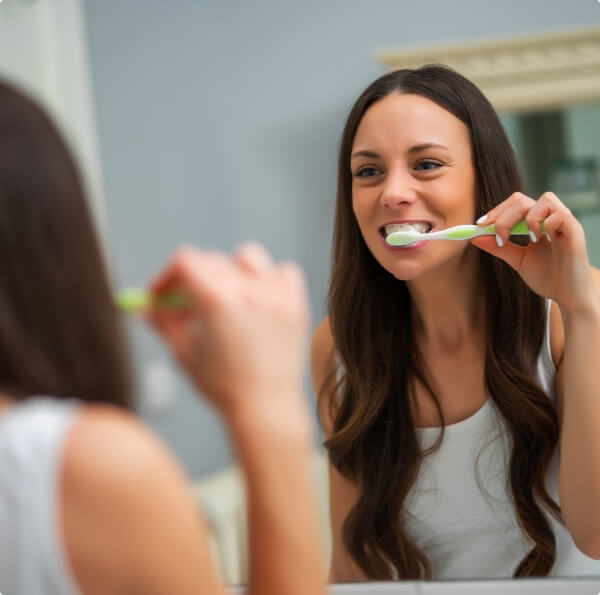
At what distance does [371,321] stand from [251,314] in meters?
0.30

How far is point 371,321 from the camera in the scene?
58 cm

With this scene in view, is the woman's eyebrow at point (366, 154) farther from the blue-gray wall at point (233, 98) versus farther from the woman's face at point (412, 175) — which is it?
the blue-gray wall at point (233, 98)

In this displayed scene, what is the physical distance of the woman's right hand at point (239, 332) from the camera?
11.5 inches

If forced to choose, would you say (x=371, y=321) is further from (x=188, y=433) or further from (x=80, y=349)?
(x=80, y=349)

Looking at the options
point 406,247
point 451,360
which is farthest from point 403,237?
point 451,360

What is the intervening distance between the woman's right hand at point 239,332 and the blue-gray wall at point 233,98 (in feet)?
1.23

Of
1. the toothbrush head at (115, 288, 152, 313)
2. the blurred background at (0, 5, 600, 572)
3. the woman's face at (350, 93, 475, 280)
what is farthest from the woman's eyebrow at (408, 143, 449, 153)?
the toothbrush head at (115, 288, 152, 313)

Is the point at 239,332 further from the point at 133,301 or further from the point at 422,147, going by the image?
the point at 422,147

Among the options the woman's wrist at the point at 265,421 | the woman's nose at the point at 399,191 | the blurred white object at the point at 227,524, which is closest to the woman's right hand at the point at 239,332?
the woman's wrist at the point at 265,421

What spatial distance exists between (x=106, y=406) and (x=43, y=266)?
63mm

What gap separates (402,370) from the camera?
0.57m

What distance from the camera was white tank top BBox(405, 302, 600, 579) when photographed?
0.55 metres

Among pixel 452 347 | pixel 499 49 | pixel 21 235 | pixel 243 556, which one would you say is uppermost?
pixel 499 49

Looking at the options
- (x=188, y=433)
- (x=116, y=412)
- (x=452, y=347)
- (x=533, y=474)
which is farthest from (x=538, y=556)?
(x=116, y=412)
